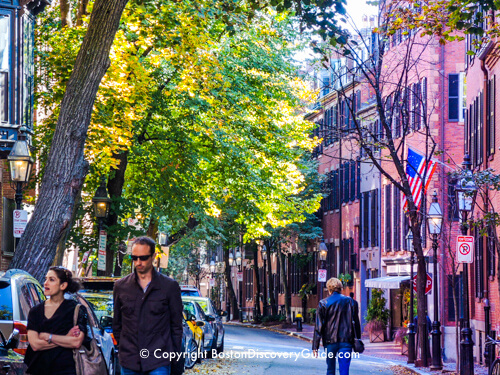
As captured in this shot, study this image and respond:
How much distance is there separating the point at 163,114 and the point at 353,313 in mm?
15446

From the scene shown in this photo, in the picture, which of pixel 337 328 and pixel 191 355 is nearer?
pixel 337 328

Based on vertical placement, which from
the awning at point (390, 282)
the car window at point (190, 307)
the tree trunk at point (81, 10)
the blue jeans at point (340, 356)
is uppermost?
the tree trunk at point (81, 10)

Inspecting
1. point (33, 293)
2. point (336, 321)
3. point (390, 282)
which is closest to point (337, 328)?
point (336, 321)

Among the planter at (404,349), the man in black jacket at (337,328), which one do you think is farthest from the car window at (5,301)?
the planter at (404,349)

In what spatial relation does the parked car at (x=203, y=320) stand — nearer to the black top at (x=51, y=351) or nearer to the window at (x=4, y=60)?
the window at (x=4, y=60)

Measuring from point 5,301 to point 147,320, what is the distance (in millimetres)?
2775

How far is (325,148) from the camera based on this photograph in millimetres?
61906

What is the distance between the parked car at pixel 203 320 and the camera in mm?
23797

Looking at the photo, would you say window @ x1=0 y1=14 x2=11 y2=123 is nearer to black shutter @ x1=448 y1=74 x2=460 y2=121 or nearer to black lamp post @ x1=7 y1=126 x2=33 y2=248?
black lamp post @ x1=7 y1=126 x2=33 y2=248

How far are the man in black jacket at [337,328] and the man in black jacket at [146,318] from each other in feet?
19.4

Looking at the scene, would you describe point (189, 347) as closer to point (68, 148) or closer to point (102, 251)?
point (68, 148)

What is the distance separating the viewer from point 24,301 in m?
11.2

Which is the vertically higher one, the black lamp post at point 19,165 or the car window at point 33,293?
the black lamp post at point 19,165

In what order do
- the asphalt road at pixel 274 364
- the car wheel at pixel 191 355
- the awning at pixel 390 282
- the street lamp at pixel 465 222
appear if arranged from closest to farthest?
the street lamp at pixel 465 222, the car wheel at pixel 191 355, the asphalt road at pixel 274 364, the awning at pixel 390 282
